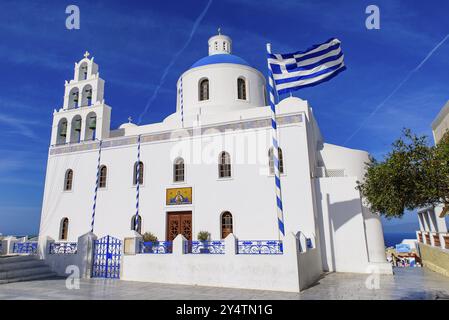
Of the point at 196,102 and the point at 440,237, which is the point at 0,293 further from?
the point at 440,237

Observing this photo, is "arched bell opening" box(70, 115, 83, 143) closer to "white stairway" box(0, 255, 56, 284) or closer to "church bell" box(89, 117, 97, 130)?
"church bell" box(89, 117, 97, 130)

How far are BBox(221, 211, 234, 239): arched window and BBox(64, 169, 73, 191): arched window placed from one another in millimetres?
9524

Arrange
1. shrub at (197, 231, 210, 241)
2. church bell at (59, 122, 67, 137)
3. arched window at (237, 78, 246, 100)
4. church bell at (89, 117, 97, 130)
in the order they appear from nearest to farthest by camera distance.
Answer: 1. shrub at (197, 231, 210, 241)
2. church bell at (89, 117, 97, 130)
3. church bell at (59, 122, 67, 137)
4. arched window at (237, 78, 246, 100)

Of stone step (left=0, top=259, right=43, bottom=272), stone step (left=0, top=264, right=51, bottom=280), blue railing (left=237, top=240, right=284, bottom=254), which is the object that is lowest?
stone step (left=0, top=264, right=51, bottom=280)

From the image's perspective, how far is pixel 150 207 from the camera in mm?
15406

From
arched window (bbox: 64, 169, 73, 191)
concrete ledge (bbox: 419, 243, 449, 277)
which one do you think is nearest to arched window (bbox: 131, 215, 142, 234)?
arched window (bbox: 64, 169, 73, 191)

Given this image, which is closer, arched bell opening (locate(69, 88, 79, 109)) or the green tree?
the green tree

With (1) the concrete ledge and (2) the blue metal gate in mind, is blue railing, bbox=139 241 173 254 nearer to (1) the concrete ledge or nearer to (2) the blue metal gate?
(2) the blue metal gate

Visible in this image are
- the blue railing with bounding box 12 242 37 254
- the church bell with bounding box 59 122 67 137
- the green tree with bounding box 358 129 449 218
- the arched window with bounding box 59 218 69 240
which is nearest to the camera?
the green tree with bounding box 358 129 449 218

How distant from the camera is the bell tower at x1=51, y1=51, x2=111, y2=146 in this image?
1762 cm

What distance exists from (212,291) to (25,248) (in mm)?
9742

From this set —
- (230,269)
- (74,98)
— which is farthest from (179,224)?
(74,98)

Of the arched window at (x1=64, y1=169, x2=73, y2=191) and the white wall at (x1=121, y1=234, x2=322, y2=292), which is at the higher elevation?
the arched window at (x1=64, y1=169, x2=73, y2=191)
